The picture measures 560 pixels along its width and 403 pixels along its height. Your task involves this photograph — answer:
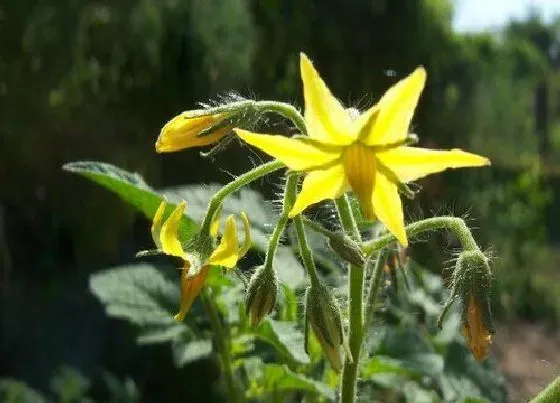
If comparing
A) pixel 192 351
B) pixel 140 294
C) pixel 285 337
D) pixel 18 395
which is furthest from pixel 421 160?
pixel 18 395

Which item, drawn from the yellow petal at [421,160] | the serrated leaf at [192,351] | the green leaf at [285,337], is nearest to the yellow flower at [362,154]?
the yellow petal at [421,160]

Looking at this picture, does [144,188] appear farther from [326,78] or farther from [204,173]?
[326,78]

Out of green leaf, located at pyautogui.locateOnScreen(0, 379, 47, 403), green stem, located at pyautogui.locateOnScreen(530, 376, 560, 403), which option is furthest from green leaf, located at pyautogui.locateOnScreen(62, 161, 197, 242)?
green leaf, located at pyautogui.locateOnScreen(0, 379, 47, 403)

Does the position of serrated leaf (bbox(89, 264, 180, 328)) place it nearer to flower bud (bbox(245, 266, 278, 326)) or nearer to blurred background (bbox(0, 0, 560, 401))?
flower bud (bbox(245, 266, 278, 326))

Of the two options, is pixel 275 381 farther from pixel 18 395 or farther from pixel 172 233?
pixel 18 395

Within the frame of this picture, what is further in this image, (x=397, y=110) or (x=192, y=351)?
(x=192, y=351)

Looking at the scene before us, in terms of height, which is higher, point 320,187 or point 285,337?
point 320,187

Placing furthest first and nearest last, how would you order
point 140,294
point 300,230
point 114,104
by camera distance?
point 114,104 → point 140,294 → point 300,230
